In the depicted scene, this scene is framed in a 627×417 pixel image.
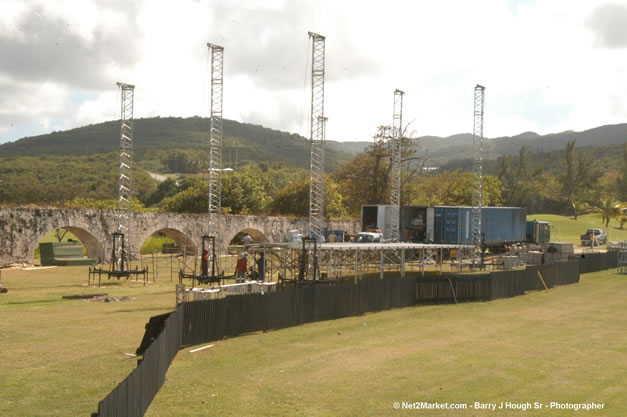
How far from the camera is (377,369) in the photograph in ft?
52.6

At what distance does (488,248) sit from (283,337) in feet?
143

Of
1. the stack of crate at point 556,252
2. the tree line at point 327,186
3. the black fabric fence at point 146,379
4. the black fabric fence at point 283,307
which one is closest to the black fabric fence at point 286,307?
the black fabric fence at point 283,307

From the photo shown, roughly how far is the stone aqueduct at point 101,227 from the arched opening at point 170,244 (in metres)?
0.12

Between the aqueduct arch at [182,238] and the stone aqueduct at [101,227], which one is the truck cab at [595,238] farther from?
the aqueduct arch at [182,238]

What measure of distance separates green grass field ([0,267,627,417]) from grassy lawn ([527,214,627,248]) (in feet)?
221

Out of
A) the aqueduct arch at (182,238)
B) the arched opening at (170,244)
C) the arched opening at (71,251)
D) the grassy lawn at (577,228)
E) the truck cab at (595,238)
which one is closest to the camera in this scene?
the arched opening at (71,251)

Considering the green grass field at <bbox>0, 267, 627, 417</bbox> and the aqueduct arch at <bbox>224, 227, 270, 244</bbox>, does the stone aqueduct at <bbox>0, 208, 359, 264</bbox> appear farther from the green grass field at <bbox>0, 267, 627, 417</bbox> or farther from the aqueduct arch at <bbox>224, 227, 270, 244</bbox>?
the green grass field at <bbox>0, 267, 627, 417</bbox>

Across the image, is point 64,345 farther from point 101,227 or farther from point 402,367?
point 101,227

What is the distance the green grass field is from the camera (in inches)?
513

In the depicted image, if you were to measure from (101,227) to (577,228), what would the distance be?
80705mm

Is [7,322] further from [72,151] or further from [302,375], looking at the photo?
A: [72,151]

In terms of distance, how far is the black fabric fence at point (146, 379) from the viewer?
8.73 meters

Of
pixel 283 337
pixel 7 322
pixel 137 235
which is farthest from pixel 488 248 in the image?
pixel 7 322

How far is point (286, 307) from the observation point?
2128cm
